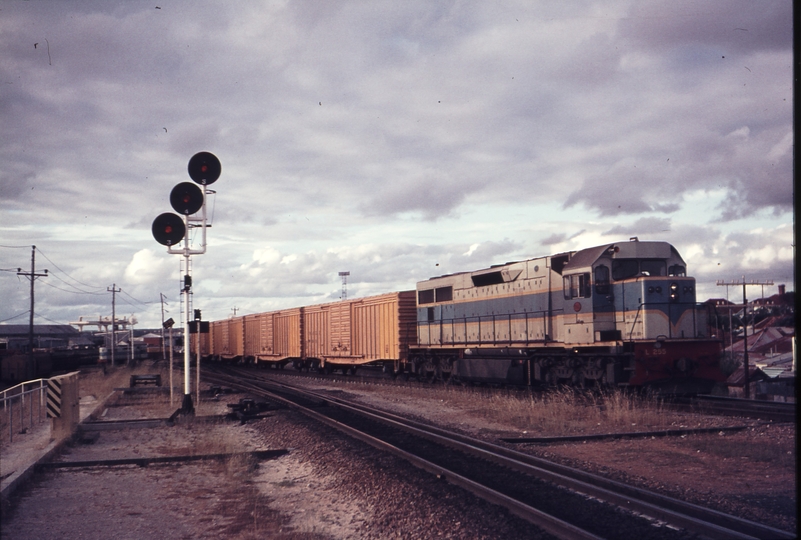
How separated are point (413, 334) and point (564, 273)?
9.85m

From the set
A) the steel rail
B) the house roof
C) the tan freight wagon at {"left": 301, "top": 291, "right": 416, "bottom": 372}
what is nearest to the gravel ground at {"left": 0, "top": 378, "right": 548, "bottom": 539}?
the steel rail

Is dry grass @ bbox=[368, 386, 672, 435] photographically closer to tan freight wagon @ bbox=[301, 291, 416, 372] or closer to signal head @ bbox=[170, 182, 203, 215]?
tan freight wagon @ bbox=[301, 291, 416, 372]

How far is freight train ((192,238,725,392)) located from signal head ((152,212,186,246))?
993cm

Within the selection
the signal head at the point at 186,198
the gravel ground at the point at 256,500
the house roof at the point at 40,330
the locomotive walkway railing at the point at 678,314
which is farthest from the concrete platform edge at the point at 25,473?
the house roof at the point at 40,330

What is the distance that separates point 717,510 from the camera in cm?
680

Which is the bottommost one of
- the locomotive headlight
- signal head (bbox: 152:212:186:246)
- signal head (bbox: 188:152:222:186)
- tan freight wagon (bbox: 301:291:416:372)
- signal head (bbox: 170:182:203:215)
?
tan freight wagon (bbox: 301:291:416:372)

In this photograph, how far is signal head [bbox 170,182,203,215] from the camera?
15617 millimetres

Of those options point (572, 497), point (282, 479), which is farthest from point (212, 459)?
point (572, 497)

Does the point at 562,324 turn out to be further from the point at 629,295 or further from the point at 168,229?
the point at 168,229

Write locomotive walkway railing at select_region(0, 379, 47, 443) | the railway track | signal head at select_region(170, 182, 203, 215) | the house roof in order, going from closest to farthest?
the railway track
locomotive walkway railing at select_region(0, 379, 47, 443)
signal head at select_region(170, 182, 203, 215)
the house roof

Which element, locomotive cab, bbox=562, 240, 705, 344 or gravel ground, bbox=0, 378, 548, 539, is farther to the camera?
locomotive cab, bbox=562, 240, 705, 344

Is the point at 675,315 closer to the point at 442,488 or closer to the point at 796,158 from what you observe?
the point at 442,488

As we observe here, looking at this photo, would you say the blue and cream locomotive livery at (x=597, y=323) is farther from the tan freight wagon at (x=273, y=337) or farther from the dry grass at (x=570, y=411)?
the tan freight wagon at (x=273, y=337)

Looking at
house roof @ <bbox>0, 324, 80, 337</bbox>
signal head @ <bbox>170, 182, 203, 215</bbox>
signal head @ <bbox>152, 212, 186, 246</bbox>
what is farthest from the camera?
house roof @ <bbox>0, 324, 80, 337</bbox>
